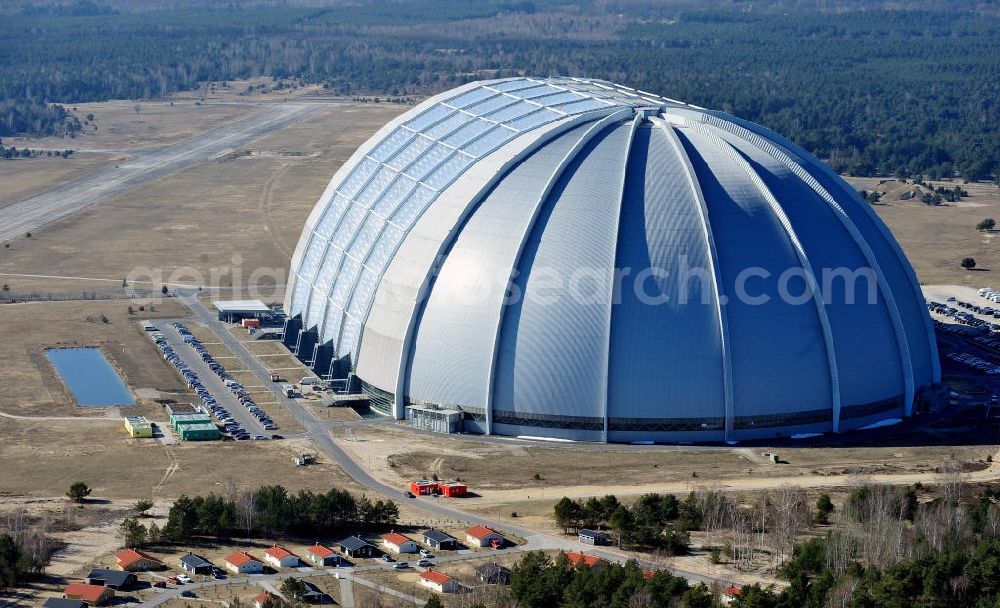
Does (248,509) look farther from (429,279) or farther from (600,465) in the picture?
(429,279)

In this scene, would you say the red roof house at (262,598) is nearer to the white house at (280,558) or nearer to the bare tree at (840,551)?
the white house at (280,558)

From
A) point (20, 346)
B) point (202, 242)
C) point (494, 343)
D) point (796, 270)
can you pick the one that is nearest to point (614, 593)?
point (494, 343)

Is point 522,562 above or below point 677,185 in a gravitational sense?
below

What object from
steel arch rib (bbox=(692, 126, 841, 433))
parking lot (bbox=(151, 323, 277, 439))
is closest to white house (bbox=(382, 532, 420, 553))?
parking lot (bbox=(151, 323, 277, 439))

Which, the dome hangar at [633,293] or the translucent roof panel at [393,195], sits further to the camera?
the translucent roof panel at [393,195]

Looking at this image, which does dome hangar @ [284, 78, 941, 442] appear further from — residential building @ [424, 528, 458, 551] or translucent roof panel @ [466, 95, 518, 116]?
residential building @ [424, 528, 458, 551]

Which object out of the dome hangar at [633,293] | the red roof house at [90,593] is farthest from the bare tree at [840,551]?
the red roof house at [90,593]

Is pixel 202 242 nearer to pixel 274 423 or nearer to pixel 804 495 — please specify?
pixel 274 423
